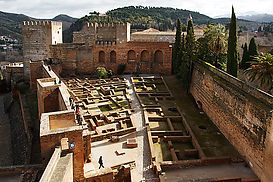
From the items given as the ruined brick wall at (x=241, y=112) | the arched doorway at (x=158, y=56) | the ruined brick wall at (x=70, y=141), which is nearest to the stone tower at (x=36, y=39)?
the arched doorway at (x=158, y=56)

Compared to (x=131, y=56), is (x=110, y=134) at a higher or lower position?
lower

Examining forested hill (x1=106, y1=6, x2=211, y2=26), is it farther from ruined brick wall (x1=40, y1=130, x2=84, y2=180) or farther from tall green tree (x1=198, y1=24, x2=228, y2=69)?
ruined brick wall (x1=40, y1=130, x2=84, y2=180)

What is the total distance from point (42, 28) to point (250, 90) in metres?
22.4

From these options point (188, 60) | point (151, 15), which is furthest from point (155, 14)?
point (188, 60)

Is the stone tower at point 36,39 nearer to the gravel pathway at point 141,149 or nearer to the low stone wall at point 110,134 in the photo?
the gravel pathway at point 141,149

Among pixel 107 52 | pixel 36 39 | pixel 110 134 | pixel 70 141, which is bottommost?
pixel 110 134

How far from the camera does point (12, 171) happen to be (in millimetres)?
10383

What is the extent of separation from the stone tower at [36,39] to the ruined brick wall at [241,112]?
1636cm

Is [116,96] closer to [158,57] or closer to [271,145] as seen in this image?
[158,57]

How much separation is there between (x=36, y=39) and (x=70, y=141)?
23.9 m

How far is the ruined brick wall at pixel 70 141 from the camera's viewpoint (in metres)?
9.84

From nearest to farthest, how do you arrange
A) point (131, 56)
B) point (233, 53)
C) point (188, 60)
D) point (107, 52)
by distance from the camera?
point (233, 53), point (188, 60), point (107, 52), point (131, 56)

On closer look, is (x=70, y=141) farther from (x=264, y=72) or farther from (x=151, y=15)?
(x=151, y=15)

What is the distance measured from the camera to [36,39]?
31.9 meters
